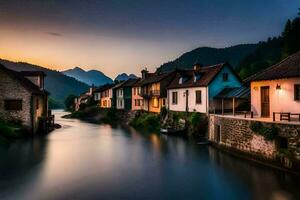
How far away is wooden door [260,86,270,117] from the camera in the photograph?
28263 mm

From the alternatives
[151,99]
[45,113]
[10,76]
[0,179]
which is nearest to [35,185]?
[0,179]

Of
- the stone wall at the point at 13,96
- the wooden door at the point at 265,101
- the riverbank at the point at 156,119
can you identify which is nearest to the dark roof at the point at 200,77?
the riverbank at the point at 156,119

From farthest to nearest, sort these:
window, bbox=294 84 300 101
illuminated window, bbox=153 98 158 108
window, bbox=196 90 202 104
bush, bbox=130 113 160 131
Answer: illuminated window, bbox=153 98 158 108, bush, bbox=130 113 160 131, window, bbox=196 90 202 104, window, bbox=294 84 300 101

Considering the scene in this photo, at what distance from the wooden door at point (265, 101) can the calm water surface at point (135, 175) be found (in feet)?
17.7

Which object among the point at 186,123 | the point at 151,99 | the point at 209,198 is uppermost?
the point at 151,99

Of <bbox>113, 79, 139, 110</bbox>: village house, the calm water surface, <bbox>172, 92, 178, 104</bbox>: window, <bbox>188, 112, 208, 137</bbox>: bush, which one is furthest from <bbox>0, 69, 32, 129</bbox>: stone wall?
<bbox>113, 79, 139, 110</bbox>: village house

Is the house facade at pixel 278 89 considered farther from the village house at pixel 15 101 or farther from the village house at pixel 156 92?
the village house at pixel 15 101

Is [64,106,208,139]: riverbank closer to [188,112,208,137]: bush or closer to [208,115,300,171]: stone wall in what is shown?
[188,112,208,137]: bush

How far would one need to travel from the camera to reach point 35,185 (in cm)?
1953

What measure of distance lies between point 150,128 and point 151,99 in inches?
336

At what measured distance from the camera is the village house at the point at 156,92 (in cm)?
5706

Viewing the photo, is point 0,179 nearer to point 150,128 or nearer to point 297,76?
point 297,76

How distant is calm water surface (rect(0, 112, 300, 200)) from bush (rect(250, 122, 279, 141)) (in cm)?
236

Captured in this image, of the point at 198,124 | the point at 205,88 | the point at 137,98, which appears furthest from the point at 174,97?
the point at 137,98
